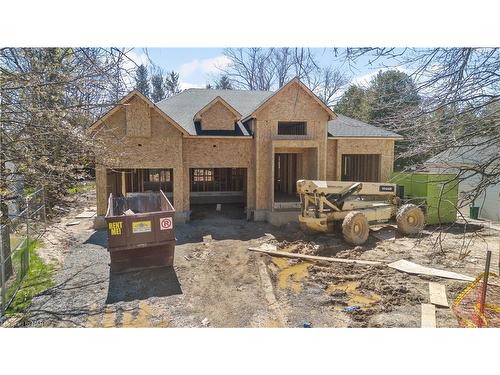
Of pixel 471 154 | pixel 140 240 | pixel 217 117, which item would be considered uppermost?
pixel 217 117

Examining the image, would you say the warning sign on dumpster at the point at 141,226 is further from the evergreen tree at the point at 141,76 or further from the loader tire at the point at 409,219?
the loader tire at the point at 409,219

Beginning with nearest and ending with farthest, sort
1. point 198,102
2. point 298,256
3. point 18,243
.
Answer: point 18,243 < point 298,256 < point 198,102

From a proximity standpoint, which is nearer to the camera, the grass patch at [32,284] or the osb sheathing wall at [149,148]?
the grass patch at [32,284]

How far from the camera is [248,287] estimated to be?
9172mm

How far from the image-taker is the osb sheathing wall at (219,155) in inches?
645

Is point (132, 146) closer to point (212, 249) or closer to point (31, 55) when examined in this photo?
point (212, 249)

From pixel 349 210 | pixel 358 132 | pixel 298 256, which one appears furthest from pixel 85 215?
pixel 358 132

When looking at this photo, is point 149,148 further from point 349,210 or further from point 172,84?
point 172,84

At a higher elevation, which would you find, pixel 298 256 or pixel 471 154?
pixel 471 154

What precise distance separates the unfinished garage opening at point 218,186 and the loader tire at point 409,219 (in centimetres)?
909

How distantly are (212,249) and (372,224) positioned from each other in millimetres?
6748

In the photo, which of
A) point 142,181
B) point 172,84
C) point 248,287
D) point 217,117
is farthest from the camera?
point 172,84

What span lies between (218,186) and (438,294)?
1422cm

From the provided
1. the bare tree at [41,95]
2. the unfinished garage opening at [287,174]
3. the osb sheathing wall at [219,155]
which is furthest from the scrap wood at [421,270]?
the bare tree at [41,95]
